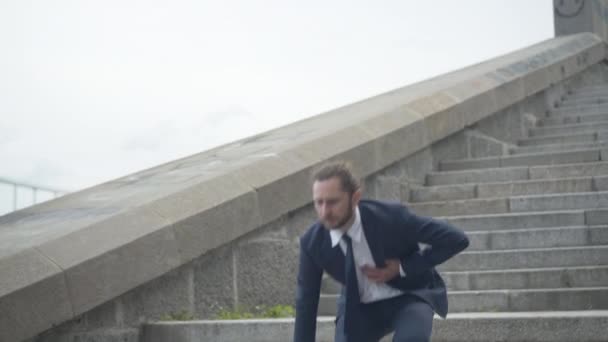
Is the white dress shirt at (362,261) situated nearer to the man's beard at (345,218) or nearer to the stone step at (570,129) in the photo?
the man's beard at (345,218)

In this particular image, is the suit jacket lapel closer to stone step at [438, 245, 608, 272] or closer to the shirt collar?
the shirt collar

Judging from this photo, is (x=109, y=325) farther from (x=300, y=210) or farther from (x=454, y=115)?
(x=454, y=115)

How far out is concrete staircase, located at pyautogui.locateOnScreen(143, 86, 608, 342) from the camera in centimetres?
490

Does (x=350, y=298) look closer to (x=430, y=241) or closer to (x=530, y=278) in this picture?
(x=430, y=241)

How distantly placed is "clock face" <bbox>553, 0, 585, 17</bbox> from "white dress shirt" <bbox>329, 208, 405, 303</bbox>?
12021 mm

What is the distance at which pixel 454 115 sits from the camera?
881 centimetres

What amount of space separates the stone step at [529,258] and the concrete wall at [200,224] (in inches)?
44.6

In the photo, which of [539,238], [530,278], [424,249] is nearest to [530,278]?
[530,278]

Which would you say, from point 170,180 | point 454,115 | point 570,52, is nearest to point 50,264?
point 170,180

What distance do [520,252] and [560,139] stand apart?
3.59 metres

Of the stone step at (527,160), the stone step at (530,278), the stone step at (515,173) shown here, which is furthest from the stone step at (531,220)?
the stone step at (527,160)

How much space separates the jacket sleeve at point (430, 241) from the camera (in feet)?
11.3

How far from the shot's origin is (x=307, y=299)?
3428 mm

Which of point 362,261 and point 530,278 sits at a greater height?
point 362,261
